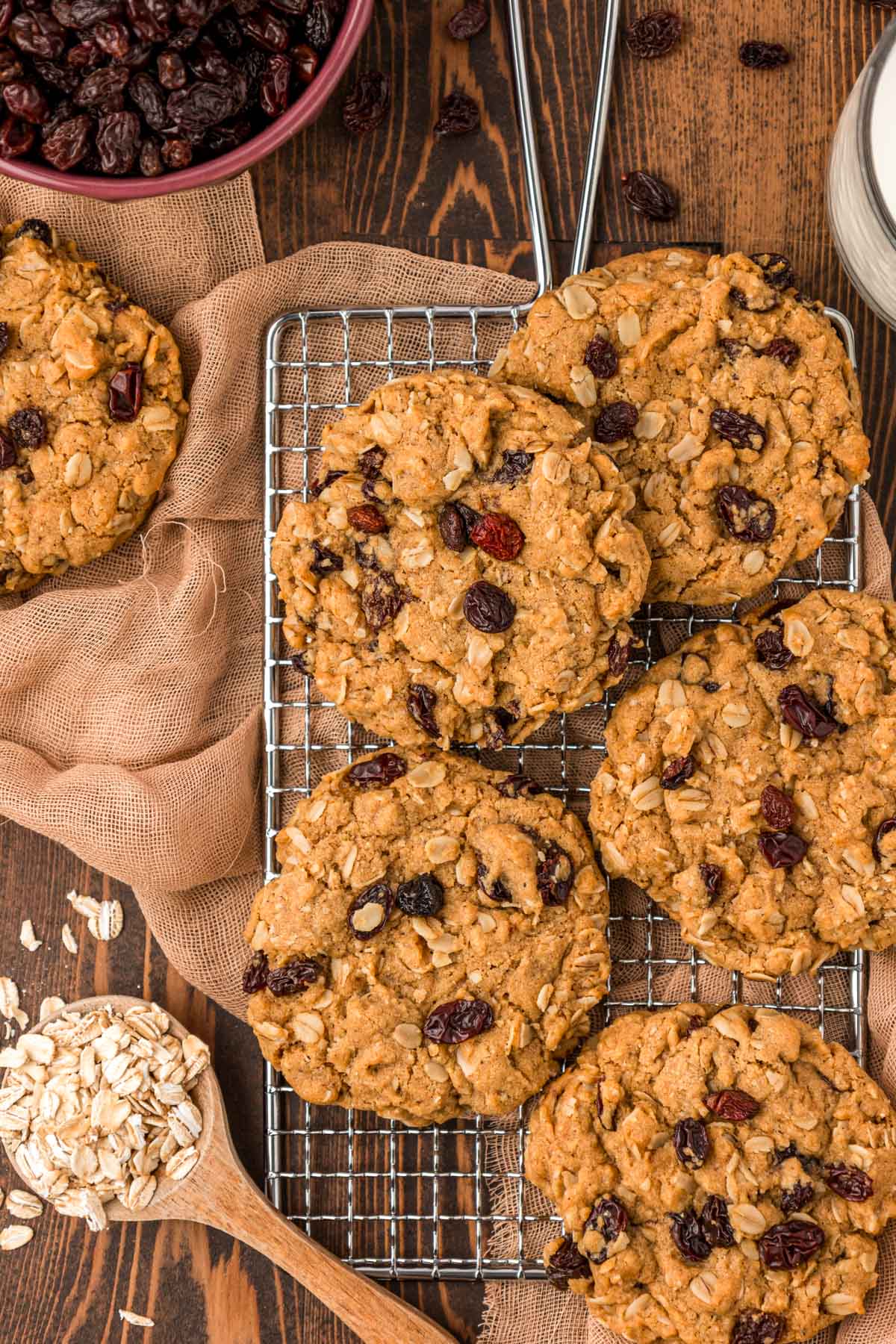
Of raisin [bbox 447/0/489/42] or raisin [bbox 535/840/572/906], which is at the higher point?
raisin [bbox 447/0/489/42]

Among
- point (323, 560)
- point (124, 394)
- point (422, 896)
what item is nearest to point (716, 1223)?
point (422, 896)

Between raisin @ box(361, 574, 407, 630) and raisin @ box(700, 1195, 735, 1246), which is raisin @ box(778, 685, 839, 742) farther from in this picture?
raisin @ box(700, 1195, 735, 1246)

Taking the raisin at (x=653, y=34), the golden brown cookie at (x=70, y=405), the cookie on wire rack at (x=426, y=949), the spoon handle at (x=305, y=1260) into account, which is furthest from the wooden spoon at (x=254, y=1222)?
the raisin at (x=653, y=34)

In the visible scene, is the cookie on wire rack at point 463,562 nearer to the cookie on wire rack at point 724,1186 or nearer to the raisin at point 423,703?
the raisin at point 423,703

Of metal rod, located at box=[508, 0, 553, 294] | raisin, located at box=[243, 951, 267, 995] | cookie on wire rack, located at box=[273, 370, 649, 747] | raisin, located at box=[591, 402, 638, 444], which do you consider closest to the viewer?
cookie on wire rack, located at box=[273, 370, 649, 747]

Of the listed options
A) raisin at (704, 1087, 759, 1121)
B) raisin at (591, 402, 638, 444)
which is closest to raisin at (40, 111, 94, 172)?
raisin at (591, 402, 638, 444)

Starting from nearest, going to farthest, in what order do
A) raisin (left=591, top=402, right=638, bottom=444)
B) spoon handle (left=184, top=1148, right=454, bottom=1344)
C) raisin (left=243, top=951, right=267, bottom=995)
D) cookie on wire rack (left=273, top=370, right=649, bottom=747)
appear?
cookie on wire rack (left=273, top=370, right=649, bottom=747)
raisin (left=591, top=402, right=638, bottom=444)
raisin (left=243, top=951, right=267, bottom=995)
spoon handle (left=184, top=1148, right=454, bottom=1344)

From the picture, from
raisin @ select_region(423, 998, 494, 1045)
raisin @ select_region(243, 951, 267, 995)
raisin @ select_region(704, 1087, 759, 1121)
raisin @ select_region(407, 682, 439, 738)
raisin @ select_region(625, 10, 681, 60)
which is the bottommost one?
raisin @ select_region(704, 1087, 759, 1121)
